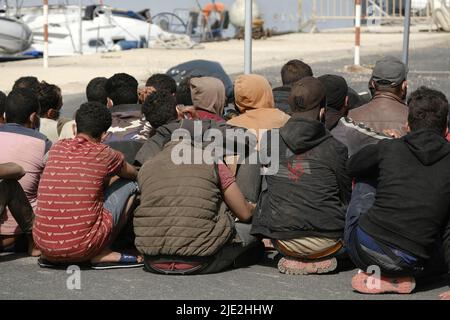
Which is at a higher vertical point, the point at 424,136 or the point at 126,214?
the point at 424,136

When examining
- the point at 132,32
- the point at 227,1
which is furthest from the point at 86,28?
the point at 227,1

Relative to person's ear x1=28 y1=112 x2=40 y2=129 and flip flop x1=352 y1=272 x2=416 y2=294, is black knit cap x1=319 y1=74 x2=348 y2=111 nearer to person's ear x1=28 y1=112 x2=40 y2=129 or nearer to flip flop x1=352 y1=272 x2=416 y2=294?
flip flop x1=352 y1=272 x2=416 y2=294

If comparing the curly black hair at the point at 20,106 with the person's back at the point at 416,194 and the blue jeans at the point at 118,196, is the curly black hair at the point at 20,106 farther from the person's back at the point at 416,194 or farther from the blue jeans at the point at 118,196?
the person's back at the point at 416,194

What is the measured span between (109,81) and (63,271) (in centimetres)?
203

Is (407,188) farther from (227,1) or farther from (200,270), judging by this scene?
(227,1)

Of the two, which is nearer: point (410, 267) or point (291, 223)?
point (410, 267)

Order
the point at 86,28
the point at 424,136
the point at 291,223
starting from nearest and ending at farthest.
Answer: the point at 424,136, the point at 291,223, the point at 86,28

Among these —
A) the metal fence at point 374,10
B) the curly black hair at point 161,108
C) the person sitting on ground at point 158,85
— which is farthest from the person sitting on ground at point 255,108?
the metal fence at point 374,10

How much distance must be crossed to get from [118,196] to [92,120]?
50cm

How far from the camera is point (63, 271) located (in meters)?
6.41

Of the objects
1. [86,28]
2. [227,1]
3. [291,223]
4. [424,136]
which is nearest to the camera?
[424,136]

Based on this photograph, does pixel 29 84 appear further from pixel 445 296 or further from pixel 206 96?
pixel 445 296

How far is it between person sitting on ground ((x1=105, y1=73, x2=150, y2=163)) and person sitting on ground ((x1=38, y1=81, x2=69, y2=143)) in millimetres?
415

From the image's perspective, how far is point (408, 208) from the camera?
18.7ft
